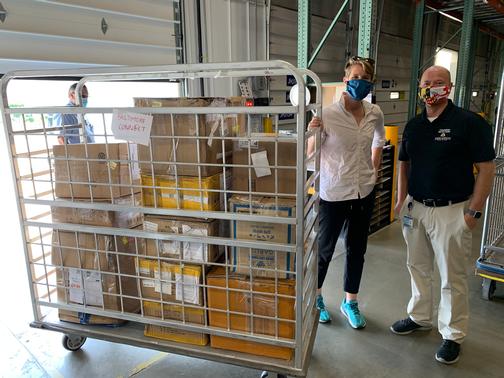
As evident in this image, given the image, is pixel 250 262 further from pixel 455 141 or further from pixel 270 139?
pixel 455 141

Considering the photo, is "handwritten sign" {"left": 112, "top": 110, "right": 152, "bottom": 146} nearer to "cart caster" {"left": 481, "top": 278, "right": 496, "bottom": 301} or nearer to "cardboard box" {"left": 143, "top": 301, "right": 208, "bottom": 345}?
"cardboard box" {"left": 143, "top": 301, "right": 208, "bottom": 345}

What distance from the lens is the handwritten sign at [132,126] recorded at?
1620 millimetres

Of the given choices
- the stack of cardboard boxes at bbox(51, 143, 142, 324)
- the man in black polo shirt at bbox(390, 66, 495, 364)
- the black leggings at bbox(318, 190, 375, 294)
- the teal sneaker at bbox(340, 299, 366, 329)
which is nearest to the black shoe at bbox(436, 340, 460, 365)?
the man in black polo shirt at bbox(390, 66, 495, 364)

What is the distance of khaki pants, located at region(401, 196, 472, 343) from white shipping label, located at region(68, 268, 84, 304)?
181cm

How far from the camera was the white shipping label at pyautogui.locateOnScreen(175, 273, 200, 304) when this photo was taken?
171cm

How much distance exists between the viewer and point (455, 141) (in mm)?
1886

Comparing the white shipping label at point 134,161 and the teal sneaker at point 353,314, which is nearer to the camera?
the white shipping label at point 134,161

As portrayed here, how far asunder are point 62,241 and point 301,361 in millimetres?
1296

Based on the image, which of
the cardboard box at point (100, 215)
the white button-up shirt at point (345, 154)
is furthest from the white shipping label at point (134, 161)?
the white button-up shirt at point (345, 154)

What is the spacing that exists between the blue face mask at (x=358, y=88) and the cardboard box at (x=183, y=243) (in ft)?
3.43

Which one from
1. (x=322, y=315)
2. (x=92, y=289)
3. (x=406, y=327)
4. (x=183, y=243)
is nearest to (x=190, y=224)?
(x=183, y=243)

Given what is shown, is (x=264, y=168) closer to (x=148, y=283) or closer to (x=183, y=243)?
(x=183, y=243)

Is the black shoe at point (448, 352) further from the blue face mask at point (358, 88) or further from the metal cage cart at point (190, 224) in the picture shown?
the blue face mask at point (358, 88)

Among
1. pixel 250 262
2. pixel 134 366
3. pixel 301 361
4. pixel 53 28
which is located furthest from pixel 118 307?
pixel 53 28
